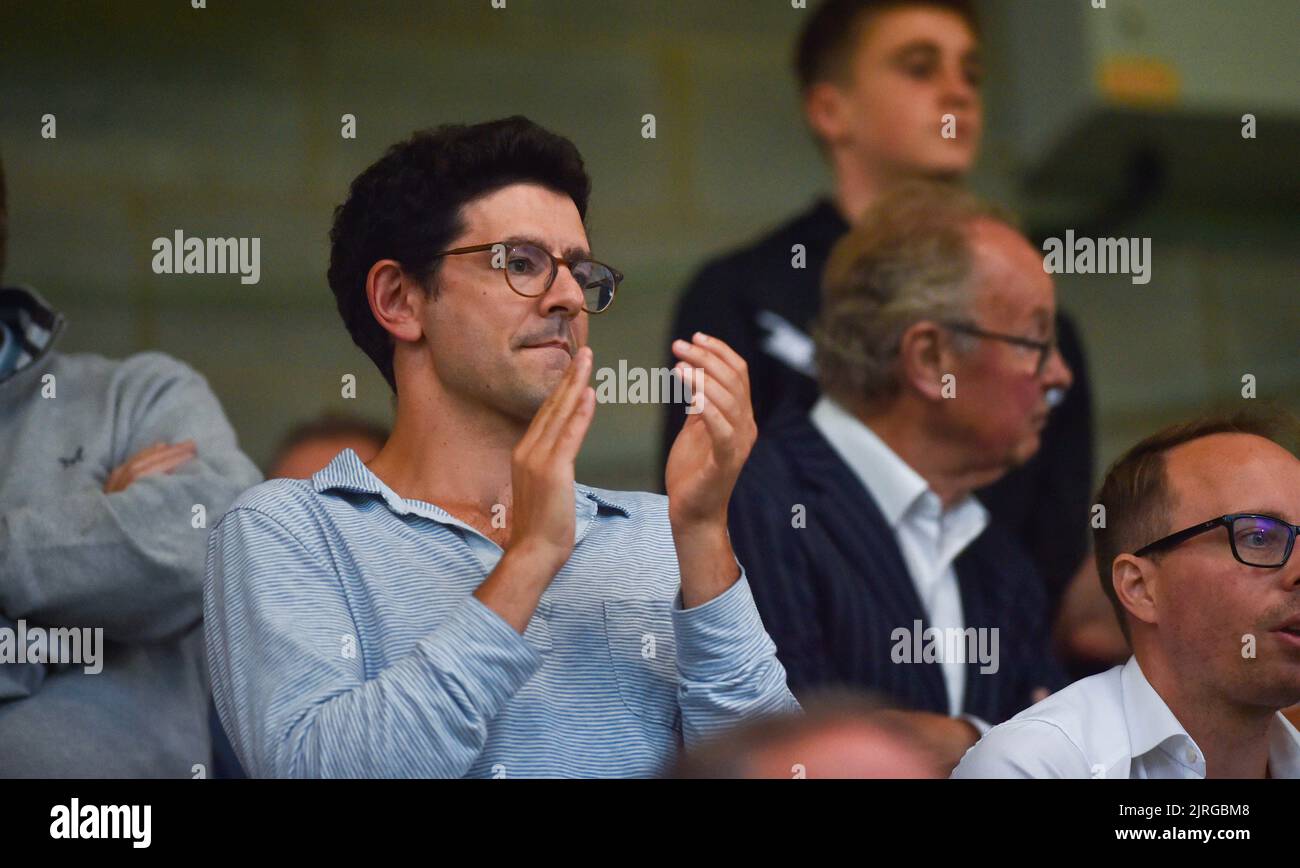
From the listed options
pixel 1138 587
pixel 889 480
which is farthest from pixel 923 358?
pixel 1138 587

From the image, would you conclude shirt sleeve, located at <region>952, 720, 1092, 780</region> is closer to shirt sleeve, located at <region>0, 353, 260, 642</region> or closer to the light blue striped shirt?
the light blue striped shirt

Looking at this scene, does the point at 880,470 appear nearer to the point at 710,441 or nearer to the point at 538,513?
the point at 710,441

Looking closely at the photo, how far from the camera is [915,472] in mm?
3387

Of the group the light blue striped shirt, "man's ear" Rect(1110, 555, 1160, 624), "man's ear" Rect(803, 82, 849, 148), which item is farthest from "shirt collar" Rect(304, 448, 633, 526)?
"man's ear" Rect(803, 82, 849, 148)

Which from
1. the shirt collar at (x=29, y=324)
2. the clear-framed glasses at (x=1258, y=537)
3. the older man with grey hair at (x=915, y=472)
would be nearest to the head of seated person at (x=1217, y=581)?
the clear-framed glasses at (x=1258, y=537)

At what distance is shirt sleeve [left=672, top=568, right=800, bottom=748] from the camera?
2459 millimetres

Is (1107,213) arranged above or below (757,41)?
below

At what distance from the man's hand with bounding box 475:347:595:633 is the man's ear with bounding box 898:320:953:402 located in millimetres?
1147

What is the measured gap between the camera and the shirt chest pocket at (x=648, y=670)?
2.54 meters

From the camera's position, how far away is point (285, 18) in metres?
4.27

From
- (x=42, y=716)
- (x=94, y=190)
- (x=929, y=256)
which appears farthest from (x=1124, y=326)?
(x=42, y=716)

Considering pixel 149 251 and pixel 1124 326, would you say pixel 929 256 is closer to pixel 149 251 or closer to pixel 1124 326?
pixel 1124 326
